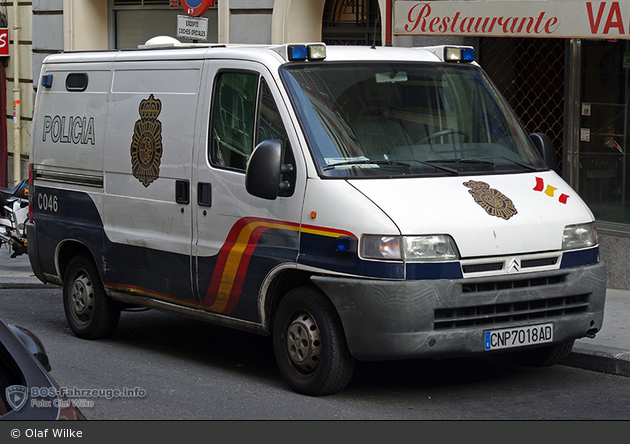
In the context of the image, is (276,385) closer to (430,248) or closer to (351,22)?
(430,248)

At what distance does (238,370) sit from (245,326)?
57 centimetres

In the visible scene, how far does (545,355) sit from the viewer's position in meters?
6.89

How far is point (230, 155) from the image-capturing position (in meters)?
6.69

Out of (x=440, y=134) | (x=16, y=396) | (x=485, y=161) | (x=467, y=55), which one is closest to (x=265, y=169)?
(x=440, y=134)

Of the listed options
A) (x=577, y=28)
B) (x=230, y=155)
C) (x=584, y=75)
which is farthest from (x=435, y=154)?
(x=584, y=75)

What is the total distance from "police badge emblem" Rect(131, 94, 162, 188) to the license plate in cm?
275

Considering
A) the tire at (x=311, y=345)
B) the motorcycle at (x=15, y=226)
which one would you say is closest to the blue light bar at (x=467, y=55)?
the tire at (x=311, y=345)

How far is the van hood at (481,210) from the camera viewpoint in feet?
18.8

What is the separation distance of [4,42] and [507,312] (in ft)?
50.1

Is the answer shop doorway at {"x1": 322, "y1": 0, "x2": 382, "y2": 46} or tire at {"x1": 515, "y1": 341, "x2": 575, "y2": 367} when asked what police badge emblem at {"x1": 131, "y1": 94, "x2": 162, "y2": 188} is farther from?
shop doorway at {"x1": 322, "y1": 0, "x2": 382, "y2": 46}

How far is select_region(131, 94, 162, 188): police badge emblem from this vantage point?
23.7 feet

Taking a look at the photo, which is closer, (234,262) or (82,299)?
(234,262)

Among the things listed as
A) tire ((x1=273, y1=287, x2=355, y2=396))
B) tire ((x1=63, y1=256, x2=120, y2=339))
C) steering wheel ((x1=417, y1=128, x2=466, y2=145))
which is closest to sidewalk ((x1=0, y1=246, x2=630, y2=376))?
steering wheel ((x1=417, y1=128, x2=466, y2=145))

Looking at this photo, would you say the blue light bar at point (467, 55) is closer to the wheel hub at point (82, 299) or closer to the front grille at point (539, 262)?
the front grille at point (539, 262)
